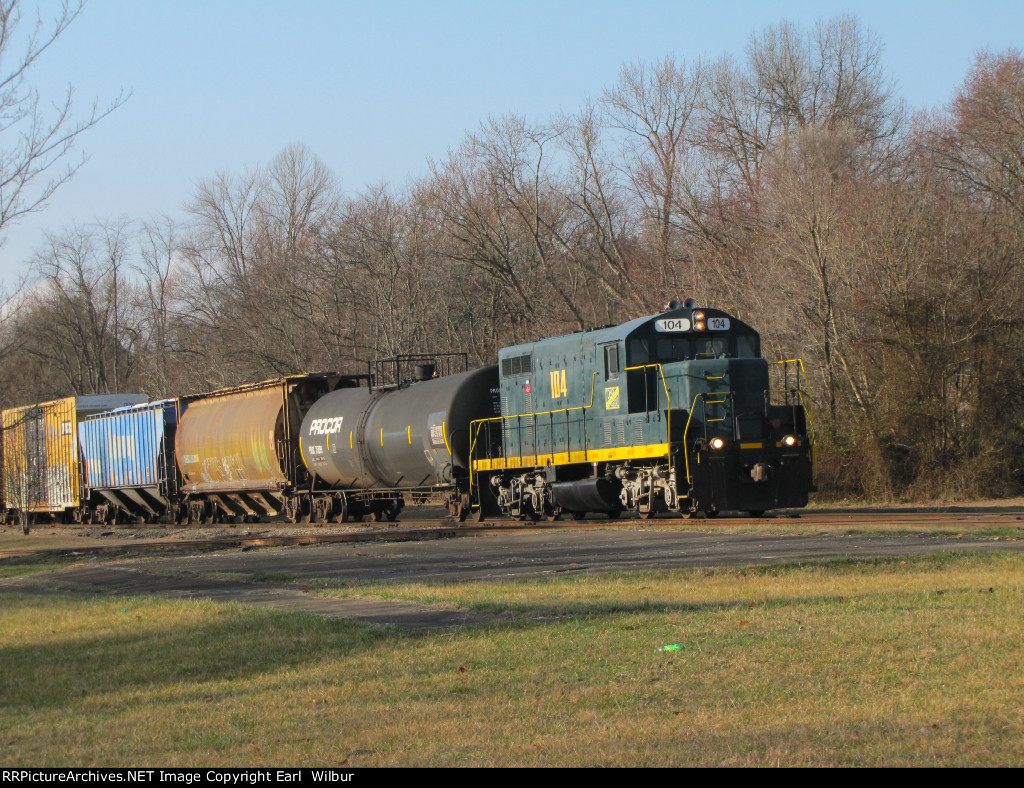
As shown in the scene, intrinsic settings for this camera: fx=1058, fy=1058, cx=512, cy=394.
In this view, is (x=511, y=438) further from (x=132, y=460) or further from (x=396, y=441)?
(x=132, y=460)

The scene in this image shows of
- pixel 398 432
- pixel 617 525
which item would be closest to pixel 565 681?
pixel 617 525

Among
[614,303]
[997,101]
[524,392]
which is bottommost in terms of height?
[524,392]

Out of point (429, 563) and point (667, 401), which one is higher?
point (667, 401)

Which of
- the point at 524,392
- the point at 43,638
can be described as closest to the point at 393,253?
the point at 524,392

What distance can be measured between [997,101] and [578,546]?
27.3 meters

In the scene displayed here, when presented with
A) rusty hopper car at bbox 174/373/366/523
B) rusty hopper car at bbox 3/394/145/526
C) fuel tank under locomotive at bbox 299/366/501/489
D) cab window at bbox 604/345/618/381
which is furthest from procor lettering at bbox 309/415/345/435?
rusty hopper car at bbox 3/394/145/526

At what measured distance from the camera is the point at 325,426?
87.7 ft

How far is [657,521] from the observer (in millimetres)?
20203

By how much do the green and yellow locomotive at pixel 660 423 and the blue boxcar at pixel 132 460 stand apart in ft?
46.1

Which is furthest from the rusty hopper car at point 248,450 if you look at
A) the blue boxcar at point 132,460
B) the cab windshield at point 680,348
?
the cab windshield at point 680,348

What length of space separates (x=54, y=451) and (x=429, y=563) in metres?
27.7

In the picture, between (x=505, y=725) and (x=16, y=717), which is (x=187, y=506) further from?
(x=505, y=725)

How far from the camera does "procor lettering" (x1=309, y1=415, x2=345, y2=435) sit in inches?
1035

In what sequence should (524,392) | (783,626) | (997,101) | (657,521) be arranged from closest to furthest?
(783,626), (657,521), (524,392), (997,101)
